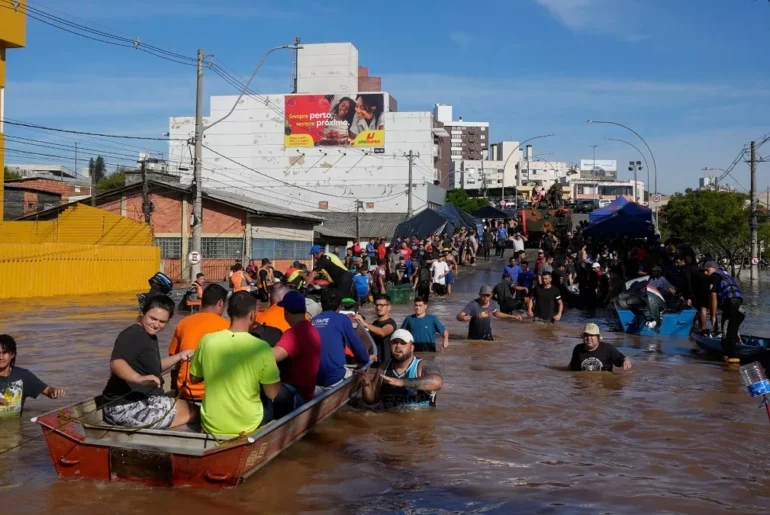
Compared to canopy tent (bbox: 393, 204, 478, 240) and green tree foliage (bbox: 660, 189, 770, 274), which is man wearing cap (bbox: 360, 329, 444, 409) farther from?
green tree foliage (bbox: 660, 189, 770, 274)

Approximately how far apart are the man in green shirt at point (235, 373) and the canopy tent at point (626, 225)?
23233mm

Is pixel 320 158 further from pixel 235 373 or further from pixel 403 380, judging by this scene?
pixel 235 373

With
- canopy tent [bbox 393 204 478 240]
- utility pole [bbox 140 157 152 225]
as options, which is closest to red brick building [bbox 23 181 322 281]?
utility pole [bbox 140 157 152 225]

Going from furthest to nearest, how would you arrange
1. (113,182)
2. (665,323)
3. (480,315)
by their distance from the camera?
(113,182) < (665,323) < (480,315)

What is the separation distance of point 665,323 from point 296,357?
1224cm

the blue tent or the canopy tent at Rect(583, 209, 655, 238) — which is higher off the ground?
the blue tent

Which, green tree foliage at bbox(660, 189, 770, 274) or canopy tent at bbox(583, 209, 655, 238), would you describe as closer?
canopy tent at bbox(583, 209, 655, 238)

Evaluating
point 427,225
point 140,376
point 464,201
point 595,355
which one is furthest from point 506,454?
point 464,201

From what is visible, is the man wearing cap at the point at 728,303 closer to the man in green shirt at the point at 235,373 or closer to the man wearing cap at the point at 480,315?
the man wearing cap at the point at 480,315

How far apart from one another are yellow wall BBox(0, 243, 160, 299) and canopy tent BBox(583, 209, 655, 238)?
19588 millimetres

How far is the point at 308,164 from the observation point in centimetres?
7700

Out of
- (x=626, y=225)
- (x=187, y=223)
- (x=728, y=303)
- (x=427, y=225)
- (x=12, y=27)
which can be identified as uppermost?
(x=12, y=27)

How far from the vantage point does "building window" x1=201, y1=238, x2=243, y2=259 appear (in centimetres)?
4303

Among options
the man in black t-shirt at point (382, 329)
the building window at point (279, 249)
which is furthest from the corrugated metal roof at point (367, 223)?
the man in black t-shirt at point (382, 329)
